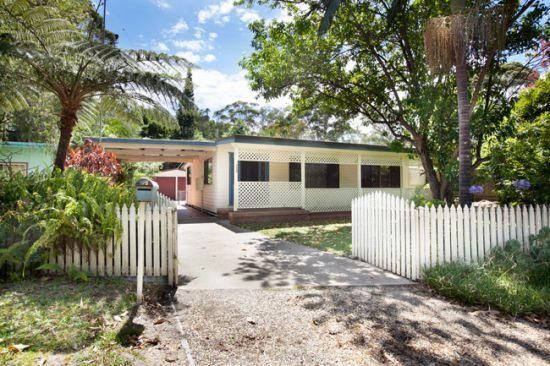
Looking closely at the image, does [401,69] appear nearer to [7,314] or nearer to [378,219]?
[378,219]

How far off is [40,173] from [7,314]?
10.9ft

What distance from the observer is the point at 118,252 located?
15.2ft

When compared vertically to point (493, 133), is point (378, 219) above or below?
below

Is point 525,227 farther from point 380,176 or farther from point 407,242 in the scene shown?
point 380,176

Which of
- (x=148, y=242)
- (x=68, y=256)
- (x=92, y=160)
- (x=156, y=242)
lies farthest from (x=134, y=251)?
(x=92, y=160)

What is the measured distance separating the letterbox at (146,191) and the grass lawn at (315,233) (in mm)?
4453

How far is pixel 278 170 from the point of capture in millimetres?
16406

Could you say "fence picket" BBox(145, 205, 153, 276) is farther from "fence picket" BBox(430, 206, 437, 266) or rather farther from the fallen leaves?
"fence picket" BBox(430, 206, 437, 266)

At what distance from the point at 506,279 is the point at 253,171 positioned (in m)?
11.2

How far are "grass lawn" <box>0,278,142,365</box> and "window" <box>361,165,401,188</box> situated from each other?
47.9 ft

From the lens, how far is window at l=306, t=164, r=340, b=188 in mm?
15844

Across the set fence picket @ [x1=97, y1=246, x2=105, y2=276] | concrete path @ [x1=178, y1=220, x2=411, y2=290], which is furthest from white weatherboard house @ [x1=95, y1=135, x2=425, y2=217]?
fence picket @ [x1=97, y1=246, x2=105, y2=276]

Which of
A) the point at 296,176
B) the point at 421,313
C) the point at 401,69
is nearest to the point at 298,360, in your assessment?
the point at 421,313

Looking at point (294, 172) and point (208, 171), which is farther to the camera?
point (294, 172)
